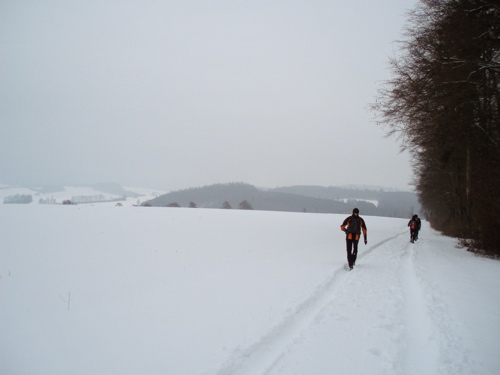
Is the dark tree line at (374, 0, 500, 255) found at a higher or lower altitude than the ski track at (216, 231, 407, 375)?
higher

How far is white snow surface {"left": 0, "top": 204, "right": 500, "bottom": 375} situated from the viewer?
355 cm

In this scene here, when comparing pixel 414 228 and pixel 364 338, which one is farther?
pixel 414 228

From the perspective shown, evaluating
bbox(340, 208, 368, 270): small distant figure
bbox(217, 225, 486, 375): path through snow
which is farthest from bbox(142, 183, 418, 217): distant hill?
bbox(217, 225, 486, 375): path through snow

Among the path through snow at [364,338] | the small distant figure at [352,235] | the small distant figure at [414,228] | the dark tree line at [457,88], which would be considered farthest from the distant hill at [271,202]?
the path through snow at [364,338]

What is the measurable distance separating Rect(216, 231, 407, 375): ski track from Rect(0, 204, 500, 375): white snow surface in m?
0.02

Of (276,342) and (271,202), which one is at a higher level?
(271,202)

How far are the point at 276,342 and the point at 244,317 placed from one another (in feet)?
3.52

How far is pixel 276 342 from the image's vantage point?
4.08 meters

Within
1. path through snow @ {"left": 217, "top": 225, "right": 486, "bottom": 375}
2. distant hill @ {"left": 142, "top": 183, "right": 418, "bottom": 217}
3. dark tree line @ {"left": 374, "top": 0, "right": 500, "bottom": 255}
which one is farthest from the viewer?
distant hill @ {"left": 142, "top": 183, "right": 418, "bottom": 217}

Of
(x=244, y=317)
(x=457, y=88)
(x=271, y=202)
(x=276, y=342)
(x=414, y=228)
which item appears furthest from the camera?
(x=271, y=202)

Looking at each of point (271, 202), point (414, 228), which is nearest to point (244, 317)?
point (414, 228)

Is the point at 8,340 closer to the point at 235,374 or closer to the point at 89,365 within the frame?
the point at 89,365

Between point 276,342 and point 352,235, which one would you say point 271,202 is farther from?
A: point 276,342

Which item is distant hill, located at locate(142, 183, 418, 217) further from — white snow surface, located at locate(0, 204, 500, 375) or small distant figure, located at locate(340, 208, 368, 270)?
white snow surface, located at locate(0, 204, 500, 375)
